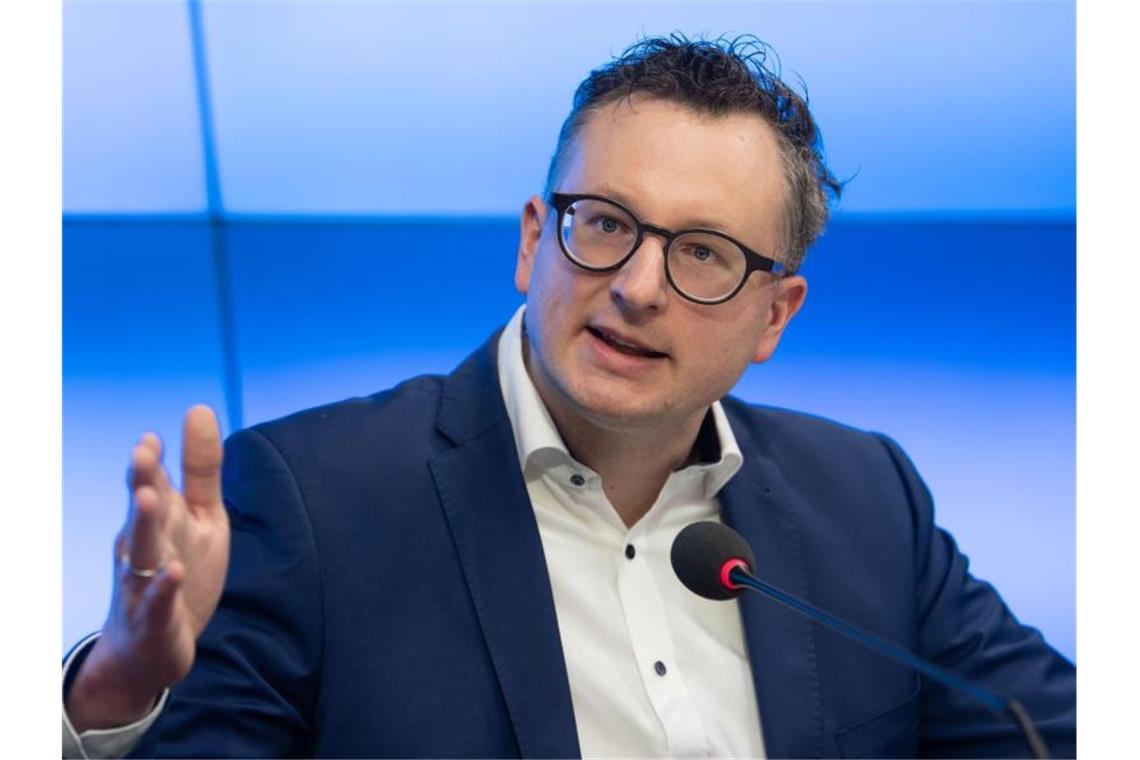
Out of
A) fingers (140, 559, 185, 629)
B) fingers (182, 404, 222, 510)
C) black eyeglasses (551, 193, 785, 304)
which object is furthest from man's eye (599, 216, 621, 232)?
fingers (140, 559, 185, 629)

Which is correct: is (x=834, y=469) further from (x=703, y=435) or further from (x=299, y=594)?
(x=299, y=594)

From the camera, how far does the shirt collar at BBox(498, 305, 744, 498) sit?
6.04ft

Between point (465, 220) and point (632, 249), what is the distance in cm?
83

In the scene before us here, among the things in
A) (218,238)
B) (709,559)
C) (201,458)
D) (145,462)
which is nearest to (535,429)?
(709,559)

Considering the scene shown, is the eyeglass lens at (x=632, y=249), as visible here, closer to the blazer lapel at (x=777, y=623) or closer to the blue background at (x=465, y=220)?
the blazer lapel at (x=777, y=623)

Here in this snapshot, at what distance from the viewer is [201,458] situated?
1349 millimetres

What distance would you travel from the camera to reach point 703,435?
202 cm

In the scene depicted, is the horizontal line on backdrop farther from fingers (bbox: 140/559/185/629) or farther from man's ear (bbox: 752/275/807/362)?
fingers (bbox: 140/559/185/629)

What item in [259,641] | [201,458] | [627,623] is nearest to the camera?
[201,458]

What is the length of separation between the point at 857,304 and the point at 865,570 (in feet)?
2.57

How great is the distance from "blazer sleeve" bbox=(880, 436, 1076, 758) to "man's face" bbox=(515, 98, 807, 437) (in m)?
0.50

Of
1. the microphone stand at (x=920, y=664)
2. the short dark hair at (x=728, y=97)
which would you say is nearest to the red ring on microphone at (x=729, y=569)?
the microphone stand at (x=920, y=664)

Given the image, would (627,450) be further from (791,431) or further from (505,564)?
(791,431)

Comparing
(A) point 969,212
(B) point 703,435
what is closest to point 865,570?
(B) point 703,435
